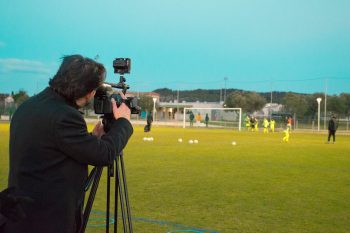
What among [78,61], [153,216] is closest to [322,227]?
[153,216]

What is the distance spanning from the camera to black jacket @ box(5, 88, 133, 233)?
2.81 metres

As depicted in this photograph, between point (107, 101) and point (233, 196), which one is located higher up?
point (107, 101)

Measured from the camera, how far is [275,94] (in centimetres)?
7931

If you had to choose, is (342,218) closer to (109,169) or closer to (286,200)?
(286,200)

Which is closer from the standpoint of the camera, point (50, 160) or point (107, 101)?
point (50, 160)

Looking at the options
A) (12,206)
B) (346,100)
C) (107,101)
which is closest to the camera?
(12,206)

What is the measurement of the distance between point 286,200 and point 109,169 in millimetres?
5949

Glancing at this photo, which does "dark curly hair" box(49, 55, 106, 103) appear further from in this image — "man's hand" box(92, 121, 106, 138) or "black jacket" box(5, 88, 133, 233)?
"man's hand" box(92, 121, 106, 138)

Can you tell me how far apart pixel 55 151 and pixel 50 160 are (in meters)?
0.06

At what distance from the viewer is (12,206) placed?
2.68 meters

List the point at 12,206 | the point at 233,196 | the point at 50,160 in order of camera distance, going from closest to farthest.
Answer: the point at 12,206 < the point at 50,160 < the point at 233,196

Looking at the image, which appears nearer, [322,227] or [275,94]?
[322,227]

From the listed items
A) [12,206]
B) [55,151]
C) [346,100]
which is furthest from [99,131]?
[346,100]

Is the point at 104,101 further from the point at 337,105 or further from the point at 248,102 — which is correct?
the point at 248,102
